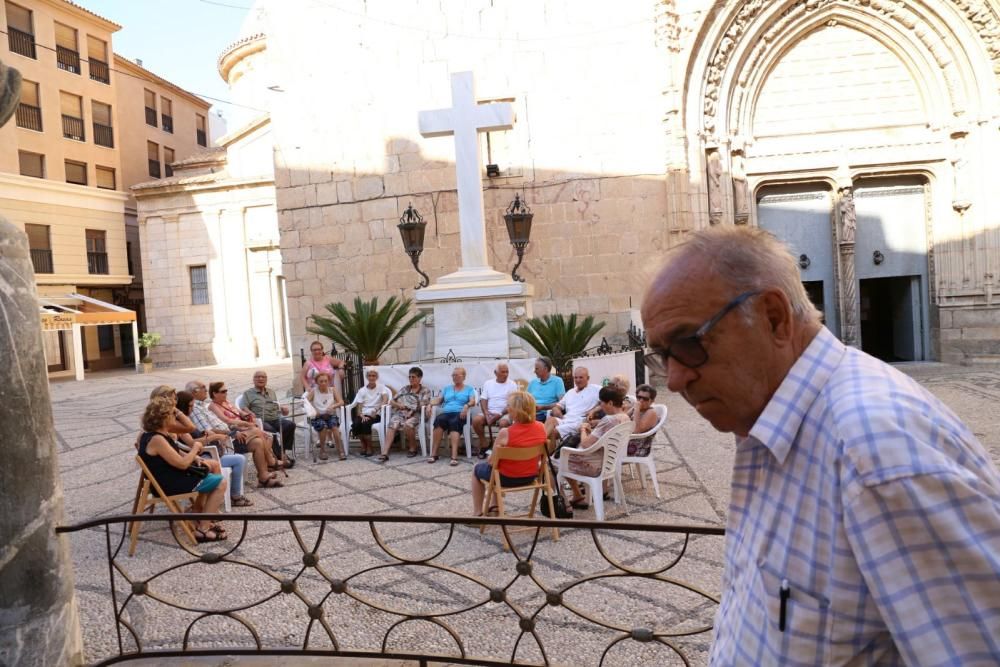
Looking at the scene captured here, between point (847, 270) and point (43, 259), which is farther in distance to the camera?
point (43, 259)

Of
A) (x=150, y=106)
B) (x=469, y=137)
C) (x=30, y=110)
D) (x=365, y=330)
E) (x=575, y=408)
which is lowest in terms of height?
(x=575, y=408)

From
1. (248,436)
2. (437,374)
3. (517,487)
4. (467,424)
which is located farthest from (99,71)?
(517,487)

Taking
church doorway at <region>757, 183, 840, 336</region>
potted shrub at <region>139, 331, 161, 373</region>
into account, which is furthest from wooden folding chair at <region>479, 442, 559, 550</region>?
potted shrub at <region>139, 331, 161, 373</region>

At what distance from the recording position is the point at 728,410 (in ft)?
3.80

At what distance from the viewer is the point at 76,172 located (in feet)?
82.4

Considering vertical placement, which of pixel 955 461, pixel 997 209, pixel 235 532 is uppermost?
pixel 997 209

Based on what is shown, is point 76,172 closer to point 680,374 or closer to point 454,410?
point 454,410

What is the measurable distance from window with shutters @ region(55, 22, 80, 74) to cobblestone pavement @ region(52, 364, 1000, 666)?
22644mm

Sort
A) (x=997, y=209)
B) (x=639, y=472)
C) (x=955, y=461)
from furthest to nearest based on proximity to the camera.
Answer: (x=997, y=209)
(x=639, y=472)
(x=955, y=461)

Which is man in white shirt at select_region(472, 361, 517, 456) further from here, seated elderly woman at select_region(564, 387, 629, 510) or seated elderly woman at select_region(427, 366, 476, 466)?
seated elderly woman at select_region(564, 387, 629, 510)

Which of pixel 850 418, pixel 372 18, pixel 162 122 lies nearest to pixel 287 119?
pixel 372 18

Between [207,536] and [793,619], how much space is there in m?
4.89

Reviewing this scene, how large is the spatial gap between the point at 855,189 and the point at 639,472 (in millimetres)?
9194

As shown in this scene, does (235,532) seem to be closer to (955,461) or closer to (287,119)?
(955,461)
